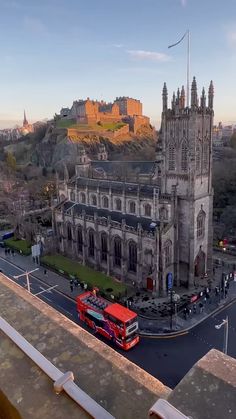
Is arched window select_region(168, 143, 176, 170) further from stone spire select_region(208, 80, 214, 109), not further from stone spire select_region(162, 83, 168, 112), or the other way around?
stone spire select_region(208, 80, 214, 109)

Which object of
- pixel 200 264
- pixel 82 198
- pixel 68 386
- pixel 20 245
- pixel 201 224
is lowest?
pixel 20 245

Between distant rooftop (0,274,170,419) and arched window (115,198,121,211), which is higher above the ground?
distant rooftop (0,274,170,419)

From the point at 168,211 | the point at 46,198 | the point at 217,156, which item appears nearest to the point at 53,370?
the point at 168,211

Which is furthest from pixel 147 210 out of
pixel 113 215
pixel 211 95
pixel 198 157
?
pixel 211 95

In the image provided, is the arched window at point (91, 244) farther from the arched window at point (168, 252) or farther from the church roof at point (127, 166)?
the church roof at point (127, 166)

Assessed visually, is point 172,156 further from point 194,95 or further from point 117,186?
point 117,186

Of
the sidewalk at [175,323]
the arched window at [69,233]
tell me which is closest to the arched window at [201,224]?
the sidewalk at [175,323]

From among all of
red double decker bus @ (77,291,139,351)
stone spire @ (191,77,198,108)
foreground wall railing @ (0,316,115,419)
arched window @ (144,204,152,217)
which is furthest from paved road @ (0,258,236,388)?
stone spire @ (191,77,198,108)
